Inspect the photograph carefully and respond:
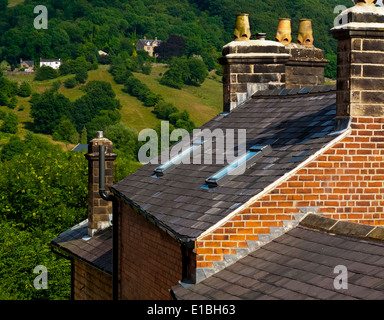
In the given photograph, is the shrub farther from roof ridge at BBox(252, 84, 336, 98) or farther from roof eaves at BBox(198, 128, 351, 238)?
roof eaves at BBox(198, 128, 351, 238)

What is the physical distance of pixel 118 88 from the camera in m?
175

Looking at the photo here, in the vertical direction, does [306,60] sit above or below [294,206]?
above

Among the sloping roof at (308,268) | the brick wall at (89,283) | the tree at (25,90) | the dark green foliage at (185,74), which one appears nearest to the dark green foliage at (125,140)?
the tree at (25,90)

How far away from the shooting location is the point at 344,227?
28.2 feet

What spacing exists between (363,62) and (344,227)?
269cm

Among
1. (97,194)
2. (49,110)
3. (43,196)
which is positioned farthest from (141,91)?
(97,194)

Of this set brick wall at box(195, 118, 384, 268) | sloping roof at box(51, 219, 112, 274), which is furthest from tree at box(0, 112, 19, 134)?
brick wall at box(195, 118, 384, 268)

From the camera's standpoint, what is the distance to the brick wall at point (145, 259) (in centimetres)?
1034

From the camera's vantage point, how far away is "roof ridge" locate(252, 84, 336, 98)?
12604mm

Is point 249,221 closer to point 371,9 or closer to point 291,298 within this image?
point 291,298

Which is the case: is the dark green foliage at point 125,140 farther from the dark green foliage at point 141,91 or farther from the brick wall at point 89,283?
the brick wall at point 89,283
